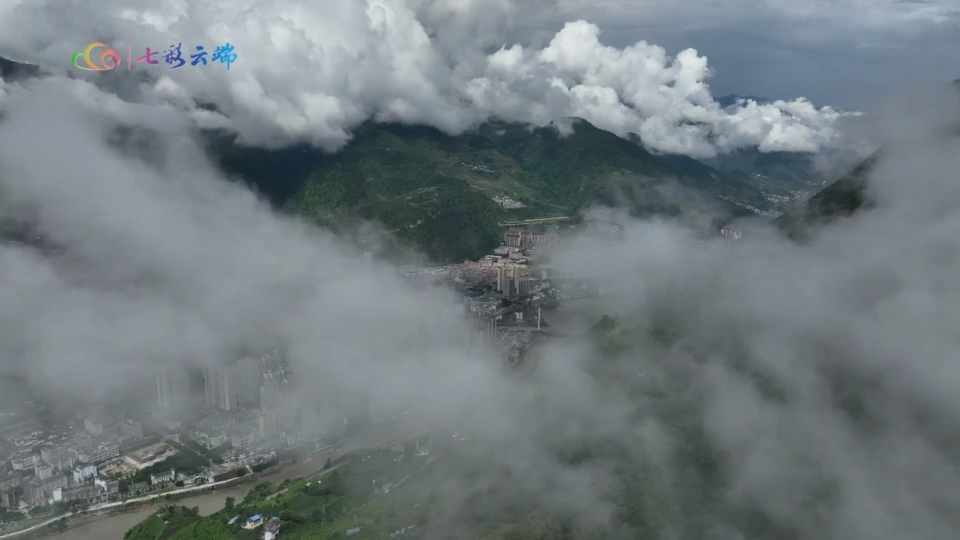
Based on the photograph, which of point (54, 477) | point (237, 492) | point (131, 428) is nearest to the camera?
point (54, 477)

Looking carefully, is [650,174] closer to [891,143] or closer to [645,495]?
[891,143]

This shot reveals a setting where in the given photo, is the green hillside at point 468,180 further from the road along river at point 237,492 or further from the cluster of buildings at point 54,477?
the cluster of buildings at point 54,477

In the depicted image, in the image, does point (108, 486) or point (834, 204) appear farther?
point (108, 486)

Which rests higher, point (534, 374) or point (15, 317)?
point (15, 317)

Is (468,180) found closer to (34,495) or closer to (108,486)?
(108,486)

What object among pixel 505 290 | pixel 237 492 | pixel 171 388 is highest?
pixel 505 290

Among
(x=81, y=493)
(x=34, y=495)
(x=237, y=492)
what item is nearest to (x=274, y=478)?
(x=237, y=492)

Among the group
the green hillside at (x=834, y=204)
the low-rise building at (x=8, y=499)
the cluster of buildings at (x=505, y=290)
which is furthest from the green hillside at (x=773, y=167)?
the low-rise building at (x=8, y=499)

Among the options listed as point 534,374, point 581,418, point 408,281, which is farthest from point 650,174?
point 581,418
